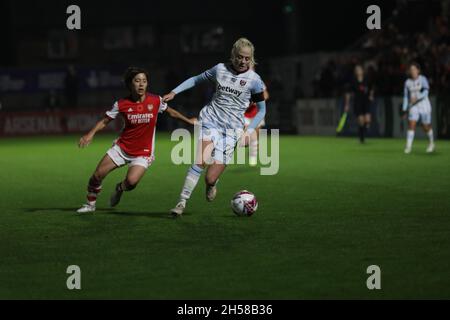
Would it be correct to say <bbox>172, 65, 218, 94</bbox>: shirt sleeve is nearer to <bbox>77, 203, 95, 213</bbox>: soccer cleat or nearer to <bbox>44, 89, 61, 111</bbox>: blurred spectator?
<bbox>77, 203, 95, 213</bbox>: soccer cleat

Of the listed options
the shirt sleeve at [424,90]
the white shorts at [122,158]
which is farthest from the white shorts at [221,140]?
the shirt sleeve at [424,90]

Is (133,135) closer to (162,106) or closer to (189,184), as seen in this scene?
(162,106)

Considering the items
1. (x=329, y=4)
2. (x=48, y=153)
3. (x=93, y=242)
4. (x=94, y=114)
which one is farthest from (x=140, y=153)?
(x=329, y=4)

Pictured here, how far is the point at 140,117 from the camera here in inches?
499

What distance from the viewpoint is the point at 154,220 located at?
40.0 ft

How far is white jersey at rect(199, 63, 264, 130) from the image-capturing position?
12.3 metres

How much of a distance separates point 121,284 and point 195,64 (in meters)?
43.5

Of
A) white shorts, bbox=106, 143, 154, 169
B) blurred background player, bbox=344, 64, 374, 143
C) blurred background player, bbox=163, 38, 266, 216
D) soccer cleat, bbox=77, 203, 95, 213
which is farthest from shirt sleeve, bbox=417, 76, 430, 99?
soccer cleat, bbox=77, 203, 95, 213

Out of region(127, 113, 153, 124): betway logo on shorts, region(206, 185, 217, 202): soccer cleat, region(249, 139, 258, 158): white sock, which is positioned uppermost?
region(127, 113, 153, 124): betway logo on shorts

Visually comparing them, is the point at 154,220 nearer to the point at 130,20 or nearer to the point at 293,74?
the point at 293,74

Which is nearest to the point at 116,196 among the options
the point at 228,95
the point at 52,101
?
the point at 228,95

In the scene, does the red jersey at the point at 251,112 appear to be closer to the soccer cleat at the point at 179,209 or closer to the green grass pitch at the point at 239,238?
the green grass pitch at the point at 239,238

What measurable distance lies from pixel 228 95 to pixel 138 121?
125 cm
